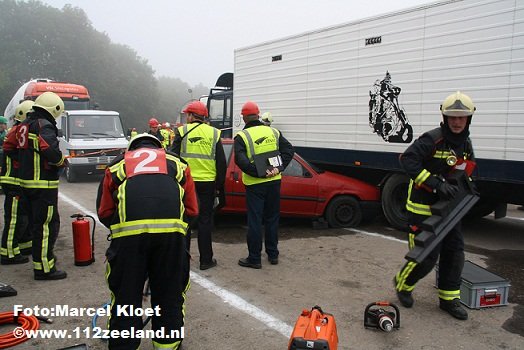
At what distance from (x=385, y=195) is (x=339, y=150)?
3.96ft

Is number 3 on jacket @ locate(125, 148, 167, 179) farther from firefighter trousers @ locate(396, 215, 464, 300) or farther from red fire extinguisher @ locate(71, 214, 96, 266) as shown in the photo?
red fire extinguisher @ locate(71, 214, 96, 266)

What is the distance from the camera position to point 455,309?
4008 millimetres

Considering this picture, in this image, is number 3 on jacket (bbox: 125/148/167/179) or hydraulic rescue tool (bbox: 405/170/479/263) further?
hydraulic rescue tool (bbox: 405/170/479/263)

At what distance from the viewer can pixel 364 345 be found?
3.47 meters

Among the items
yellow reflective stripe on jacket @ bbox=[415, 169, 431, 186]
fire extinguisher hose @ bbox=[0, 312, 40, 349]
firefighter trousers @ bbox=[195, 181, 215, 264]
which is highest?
yellow reflective stripe on jacket @ bbox=[415, 169, 431, 186]

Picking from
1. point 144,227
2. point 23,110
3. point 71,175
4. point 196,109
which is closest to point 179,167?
point 144,227

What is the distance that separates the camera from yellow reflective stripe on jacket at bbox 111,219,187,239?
2.69m

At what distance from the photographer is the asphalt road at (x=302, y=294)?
3576 millimetres

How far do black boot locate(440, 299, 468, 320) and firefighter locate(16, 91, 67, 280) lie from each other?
156 inches

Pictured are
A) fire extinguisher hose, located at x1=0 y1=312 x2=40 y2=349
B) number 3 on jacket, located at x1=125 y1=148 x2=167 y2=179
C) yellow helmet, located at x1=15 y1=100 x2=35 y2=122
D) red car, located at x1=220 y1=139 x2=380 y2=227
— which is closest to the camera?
number 3 on jacket, located at x1=125 y1=148 x2=167 y2=179

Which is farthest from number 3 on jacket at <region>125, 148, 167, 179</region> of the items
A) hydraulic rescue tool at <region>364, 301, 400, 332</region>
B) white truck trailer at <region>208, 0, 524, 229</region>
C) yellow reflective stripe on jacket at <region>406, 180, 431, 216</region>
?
white truck trailer at <region>208, 0, 524, 229</region>

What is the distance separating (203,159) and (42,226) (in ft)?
6.11

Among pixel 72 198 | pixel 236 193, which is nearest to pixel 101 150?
pixel 72 198

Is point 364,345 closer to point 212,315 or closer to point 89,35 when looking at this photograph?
point 212,315
